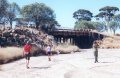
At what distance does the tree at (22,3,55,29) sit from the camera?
90.4m

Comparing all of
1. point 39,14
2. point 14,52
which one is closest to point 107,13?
point 39,14

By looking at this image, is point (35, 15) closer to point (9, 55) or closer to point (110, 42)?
point (110, 42)

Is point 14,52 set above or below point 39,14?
below

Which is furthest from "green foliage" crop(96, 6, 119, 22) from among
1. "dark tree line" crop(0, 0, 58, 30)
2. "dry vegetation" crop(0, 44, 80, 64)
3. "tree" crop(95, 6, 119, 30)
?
"dry vegetation" crop(0, 44, 80, 64)

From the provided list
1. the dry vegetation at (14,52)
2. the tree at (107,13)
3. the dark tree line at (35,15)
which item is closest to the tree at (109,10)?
the tree at (107,13)

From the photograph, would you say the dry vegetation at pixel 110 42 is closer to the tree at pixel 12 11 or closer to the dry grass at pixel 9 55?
the tree at pixel 12 11

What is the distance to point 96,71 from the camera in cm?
2766

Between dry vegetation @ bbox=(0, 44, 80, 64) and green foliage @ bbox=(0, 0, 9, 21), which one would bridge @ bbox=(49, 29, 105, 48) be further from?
dry vegetation @ bbox=(0, 44, 80, 64)

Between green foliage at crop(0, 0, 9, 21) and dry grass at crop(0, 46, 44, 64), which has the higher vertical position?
green foliage at crop(0, 0, 9, 21)

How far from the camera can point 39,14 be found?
91.2 meters

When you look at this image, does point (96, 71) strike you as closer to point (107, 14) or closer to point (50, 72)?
point (50, 72)

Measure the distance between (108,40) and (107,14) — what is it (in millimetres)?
50164

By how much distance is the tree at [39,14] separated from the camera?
90.4 metres

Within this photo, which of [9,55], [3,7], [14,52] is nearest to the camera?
[9,55]
